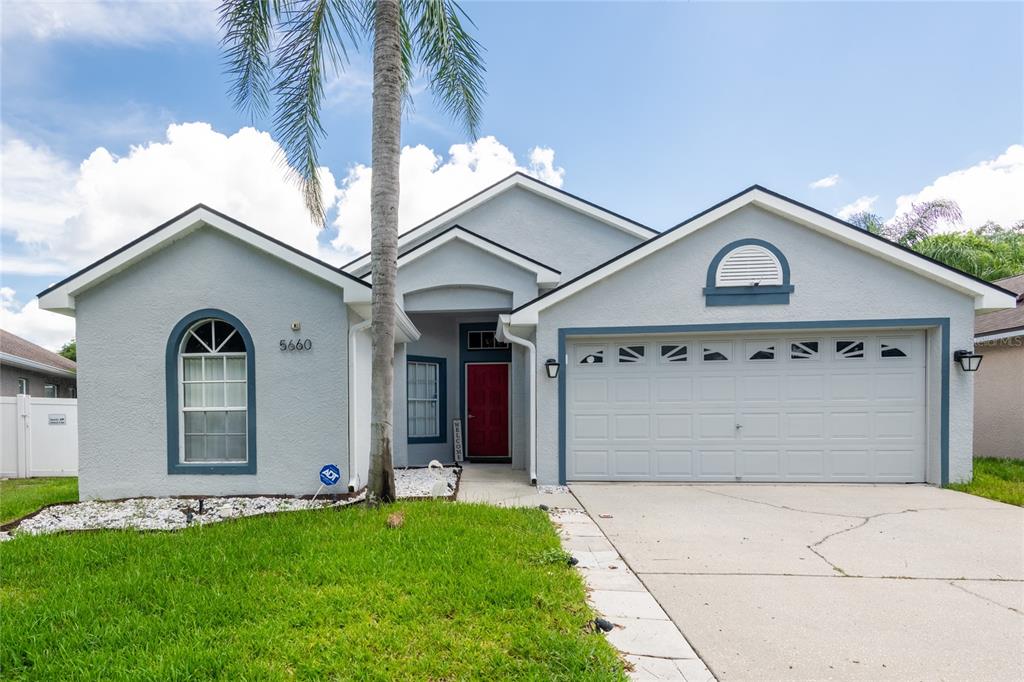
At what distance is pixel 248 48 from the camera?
6.79 m

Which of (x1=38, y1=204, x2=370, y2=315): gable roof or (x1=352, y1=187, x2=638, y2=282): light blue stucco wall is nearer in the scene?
(x1=38, y1=204, x2=370, y2=315): gable roof

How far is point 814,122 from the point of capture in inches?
445

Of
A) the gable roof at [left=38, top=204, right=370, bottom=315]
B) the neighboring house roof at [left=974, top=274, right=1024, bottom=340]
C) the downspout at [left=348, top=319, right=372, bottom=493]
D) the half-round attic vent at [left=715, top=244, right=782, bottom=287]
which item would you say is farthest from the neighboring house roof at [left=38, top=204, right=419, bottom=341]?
the neighboring house roof at [left=974, top=274, right=1024, bottom=340]

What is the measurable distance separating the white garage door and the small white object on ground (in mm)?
3079

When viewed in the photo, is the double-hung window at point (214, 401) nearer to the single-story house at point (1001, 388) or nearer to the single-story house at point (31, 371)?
the single-story house at point (31, 371)

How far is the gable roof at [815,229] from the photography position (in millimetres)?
7408

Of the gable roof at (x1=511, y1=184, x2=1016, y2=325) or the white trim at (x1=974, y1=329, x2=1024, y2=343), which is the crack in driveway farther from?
the white trim at (x1=974, y1=329, x2=1024, y2=343)

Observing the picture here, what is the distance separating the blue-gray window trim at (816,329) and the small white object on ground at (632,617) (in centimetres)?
296

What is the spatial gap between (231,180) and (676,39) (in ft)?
34.1

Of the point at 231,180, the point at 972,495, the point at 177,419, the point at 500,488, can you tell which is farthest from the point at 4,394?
the point at 972,495

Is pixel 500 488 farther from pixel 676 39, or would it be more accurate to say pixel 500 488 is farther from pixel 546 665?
pixel 676 39

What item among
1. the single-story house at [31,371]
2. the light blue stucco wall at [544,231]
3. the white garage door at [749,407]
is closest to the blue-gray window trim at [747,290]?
the white garage door at [749,407]

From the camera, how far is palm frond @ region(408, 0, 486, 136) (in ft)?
22.3

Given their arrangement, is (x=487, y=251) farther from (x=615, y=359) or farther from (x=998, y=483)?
(x=998, y=483)
